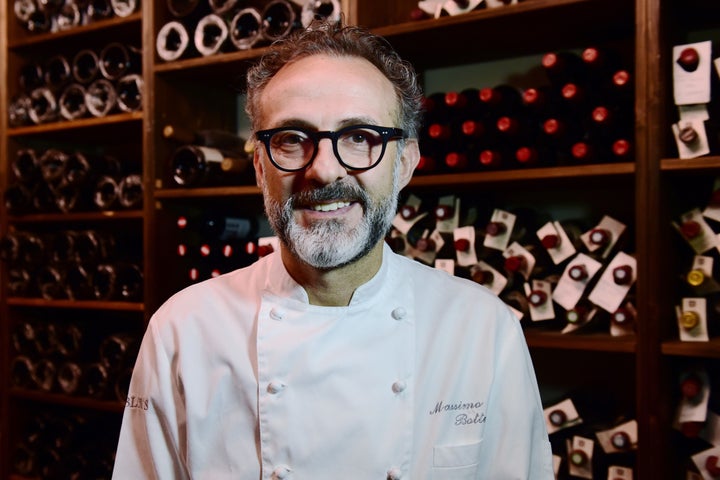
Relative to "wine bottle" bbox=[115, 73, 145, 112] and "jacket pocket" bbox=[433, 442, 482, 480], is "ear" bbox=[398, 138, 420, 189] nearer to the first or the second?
"jacket pocket" bbox=[433, 442, 482, 480]

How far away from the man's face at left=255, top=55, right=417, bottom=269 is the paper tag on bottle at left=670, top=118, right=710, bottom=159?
866 mm

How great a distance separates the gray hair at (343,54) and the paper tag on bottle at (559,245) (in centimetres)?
74

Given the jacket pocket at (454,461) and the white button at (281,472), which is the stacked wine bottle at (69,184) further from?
the jacket pocket at (454,461)

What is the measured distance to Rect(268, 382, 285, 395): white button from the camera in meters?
1.14

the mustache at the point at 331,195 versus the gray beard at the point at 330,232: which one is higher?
the mustache at the point at 331,195

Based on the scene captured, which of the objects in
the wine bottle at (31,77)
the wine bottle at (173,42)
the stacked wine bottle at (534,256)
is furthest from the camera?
the wine bottle at (31,77)

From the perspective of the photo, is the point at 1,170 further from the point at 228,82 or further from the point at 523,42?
the point at 523,42

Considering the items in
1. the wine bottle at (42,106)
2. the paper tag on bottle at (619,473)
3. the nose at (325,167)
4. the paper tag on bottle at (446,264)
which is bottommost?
the paper tag on bottle at (619,473)

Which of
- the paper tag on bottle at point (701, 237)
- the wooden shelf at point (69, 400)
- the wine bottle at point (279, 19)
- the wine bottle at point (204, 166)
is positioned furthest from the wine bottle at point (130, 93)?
the paper tag on bottle at point (701, 237)

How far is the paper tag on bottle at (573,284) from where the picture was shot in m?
1.84

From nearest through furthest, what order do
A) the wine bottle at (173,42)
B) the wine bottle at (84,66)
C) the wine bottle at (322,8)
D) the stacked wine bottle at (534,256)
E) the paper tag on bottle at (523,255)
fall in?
the stacked wine bottle at (534,256) < the paper tag on bottle at (523,255) < the wine bottle at (322,8) < the wine bottle at (173,42) < the wine bottle at (84,66)

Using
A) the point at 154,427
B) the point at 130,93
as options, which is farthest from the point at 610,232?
the point at 130,93

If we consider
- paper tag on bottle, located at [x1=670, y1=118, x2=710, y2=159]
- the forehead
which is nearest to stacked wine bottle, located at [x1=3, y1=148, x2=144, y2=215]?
the forehead

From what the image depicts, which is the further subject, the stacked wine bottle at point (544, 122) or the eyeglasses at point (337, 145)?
the stacked wine bottle at point (544, 122)
